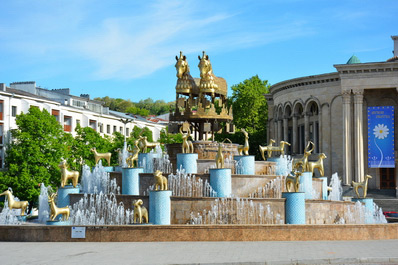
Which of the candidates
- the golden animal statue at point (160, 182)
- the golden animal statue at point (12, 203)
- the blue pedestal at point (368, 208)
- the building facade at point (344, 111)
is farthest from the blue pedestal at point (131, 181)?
the building facade at point (344, 111)

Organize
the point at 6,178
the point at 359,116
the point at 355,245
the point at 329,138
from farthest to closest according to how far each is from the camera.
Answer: the point at 329,138 → the point at 359,116 → the point at 6,178 → the point at 355,245

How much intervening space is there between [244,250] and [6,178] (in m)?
36.2

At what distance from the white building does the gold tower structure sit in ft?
60.2

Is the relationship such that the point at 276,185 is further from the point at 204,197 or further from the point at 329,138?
the point at 329,138

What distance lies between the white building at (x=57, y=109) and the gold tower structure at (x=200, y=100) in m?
18.4

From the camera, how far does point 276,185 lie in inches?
1096

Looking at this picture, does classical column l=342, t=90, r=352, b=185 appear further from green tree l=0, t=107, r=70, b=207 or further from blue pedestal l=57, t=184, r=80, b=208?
blue pedestal l=57, t=184, r=80, b=208

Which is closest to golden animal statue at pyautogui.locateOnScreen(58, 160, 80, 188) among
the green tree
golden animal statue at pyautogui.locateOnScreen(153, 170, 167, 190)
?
golden animal statue at pyautogui.locateOnScreen(153, 170, 167, 190)

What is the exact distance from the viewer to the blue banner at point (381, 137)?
Answer: 188ft

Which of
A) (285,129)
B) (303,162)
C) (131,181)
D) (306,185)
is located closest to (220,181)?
(131,181)

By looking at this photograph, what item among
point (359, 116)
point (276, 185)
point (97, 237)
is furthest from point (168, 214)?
point (359, 116)

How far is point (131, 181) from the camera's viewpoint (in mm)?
27906

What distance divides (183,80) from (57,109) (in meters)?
40.0

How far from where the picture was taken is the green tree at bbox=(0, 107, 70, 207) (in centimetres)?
5144
